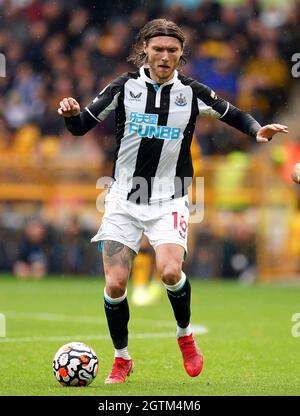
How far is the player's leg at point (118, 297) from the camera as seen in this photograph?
22.1ft

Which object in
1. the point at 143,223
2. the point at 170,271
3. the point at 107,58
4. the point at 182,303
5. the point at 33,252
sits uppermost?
the point at 107,58

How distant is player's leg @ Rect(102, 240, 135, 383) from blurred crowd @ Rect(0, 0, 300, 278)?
32.9ft

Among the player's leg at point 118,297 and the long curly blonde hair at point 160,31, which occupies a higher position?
the long curly blonde hair at point 160,31

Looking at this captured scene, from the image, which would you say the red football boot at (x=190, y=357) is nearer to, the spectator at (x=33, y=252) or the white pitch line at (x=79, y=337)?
the white pitch line at (x=79, y=337)

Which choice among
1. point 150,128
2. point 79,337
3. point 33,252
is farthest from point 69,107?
point 33,252

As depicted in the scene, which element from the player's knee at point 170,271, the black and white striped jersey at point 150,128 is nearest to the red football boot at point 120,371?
the player's knee at point 170,271

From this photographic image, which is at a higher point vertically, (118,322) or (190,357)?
(118,322)

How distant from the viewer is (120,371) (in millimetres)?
6793

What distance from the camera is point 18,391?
6.21 meters

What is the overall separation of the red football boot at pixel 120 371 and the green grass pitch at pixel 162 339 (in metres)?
0.08

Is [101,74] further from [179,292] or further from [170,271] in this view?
[170,271]

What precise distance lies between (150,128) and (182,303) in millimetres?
1180
